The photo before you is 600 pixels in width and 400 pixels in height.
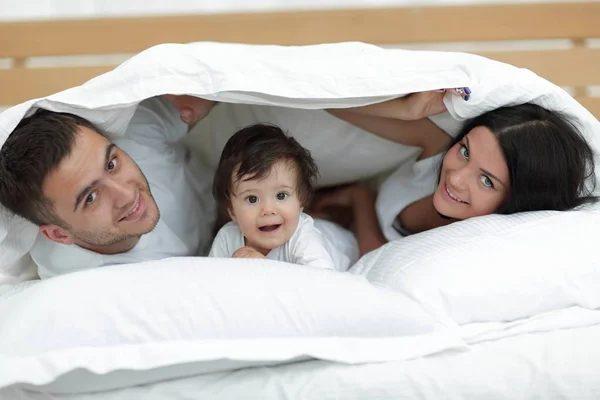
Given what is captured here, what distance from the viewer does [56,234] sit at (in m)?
1.04

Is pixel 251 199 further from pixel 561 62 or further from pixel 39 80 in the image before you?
pixel 561 62

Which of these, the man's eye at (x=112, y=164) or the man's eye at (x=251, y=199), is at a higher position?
the man's eye at (x=112, y=164)

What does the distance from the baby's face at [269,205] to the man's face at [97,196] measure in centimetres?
15

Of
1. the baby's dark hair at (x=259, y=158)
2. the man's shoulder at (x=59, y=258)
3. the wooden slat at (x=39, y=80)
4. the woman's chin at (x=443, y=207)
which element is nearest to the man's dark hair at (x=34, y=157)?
the man's shoulder at (x=59, y=258)

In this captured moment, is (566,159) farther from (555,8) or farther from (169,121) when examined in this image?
(169,121)

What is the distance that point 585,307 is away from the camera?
943mm

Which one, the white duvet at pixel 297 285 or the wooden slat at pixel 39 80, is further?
the wooden slat at pixel 39 80

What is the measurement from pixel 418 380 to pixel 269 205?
35cm

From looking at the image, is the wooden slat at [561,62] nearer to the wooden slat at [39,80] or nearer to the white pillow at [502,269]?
the white pillow at [502,269]

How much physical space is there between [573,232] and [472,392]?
32 cm

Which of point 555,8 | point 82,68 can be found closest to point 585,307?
point 555,8

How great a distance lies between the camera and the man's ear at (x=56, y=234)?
3.35ft

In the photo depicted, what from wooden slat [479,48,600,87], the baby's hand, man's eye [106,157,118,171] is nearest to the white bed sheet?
the baby's hand

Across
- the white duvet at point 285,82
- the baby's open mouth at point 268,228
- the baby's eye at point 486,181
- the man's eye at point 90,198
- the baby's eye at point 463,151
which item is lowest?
the baby's open mouth at point 268,228
